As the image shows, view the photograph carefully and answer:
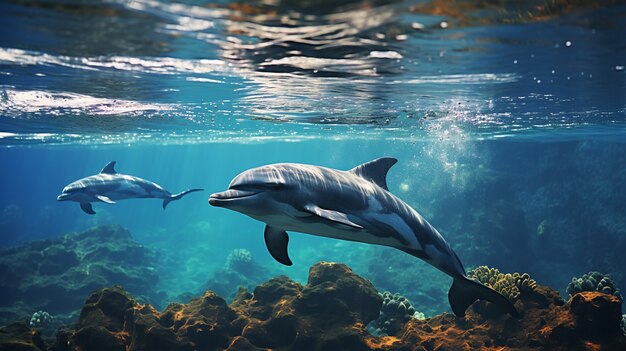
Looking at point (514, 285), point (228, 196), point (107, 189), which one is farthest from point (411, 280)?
point (228, 196)

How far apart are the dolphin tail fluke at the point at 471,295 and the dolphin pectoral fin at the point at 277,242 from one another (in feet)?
12.3

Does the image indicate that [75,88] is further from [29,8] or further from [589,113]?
[589,113]

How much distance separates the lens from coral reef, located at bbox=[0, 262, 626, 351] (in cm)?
807

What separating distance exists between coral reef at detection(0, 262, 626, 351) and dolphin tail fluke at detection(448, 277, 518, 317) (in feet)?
2.71

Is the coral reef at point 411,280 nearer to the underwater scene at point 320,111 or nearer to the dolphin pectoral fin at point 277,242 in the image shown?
the underwater scene at point 320,111

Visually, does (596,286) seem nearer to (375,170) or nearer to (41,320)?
(375,170)

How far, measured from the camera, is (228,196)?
5.82 metres

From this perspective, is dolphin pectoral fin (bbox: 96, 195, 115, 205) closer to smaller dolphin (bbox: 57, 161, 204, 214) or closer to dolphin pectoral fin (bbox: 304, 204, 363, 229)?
smaller dolphin (bbox: 57, 161, 204, 214)

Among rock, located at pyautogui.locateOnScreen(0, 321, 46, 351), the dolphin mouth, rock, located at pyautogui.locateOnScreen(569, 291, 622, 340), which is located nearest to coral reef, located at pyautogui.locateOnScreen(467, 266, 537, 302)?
rock, located at pyautogui.locateOnScreen(569, 291, 622, 340)

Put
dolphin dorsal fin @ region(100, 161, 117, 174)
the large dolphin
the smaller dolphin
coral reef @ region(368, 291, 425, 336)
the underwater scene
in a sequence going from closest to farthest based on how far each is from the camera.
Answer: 1. the large dolphin
2. the underwater scene
3. coral reef @ region(368, 291, 425, 336)
4. the smaller dolphin
5. dolphin dorsal fin @ region(100, 161, 117, 174)

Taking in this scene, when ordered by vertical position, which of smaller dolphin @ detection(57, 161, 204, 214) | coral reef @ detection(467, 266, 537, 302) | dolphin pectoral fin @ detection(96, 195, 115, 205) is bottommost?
coral reef @ detection(467, 266, 537, 302)

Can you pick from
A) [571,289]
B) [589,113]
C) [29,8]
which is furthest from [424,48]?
[589,113]

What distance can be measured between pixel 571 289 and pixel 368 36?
35.6ft

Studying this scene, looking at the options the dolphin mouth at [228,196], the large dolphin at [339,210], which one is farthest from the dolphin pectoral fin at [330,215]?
the dolphin mouth at [228,196]
